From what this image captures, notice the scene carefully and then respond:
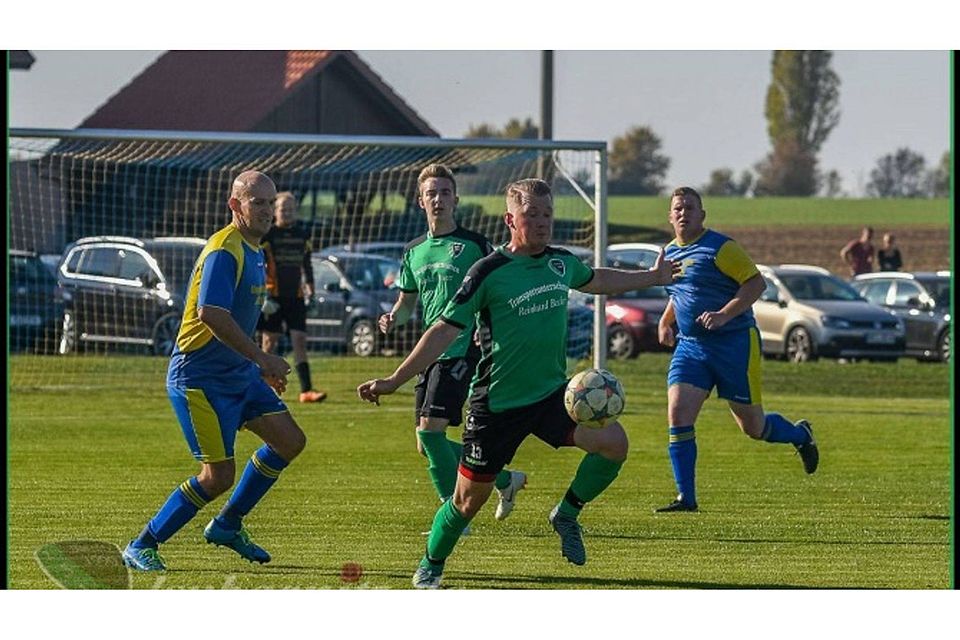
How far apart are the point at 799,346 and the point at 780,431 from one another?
52.1 feet

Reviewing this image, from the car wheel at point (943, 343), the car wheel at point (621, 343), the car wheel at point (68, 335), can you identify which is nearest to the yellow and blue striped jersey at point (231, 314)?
the car wheel at point (68, 335)

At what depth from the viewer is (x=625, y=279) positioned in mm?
9039

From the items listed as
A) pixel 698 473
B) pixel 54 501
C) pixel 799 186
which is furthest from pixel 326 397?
pixel 799 186

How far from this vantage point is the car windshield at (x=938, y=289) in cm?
2880

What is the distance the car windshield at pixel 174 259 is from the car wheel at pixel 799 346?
29.7 ft

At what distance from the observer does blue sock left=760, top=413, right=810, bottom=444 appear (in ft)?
39.8

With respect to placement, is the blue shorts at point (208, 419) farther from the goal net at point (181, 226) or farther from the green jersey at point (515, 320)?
the goal net at point (181, 226)

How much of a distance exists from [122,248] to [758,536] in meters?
16.1

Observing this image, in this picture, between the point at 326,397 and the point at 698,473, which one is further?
the point at 326,397

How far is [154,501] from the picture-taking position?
12.4m

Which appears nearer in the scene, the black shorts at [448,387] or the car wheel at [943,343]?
the black shorts at [448,387]

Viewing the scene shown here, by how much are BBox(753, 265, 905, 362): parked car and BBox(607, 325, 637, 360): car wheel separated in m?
1.93

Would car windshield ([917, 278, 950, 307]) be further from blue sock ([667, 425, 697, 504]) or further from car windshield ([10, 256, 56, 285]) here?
blue sock ([667, 425, 697, 504])

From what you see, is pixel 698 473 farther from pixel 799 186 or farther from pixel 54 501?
pixel 799 186
